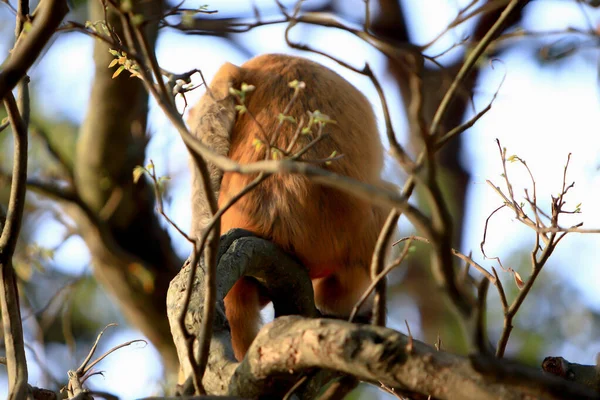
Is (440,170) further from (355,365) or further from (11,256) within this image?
(355,365)

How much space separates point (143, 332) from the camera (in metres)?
6.13

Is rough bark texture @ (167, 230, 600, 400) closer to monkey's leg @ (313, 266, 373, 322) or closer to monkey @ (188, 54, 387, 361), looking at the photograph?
monkey @ (188, 54, 387, 361)

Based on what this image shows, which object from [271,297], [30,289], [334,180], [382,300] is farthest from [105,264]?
[334,180]

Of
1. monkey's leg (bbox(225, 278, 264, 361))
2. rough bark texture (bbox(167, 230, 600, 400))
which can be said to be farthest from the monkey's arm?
rough bark texture (bbox(167, 230, 600, 400))

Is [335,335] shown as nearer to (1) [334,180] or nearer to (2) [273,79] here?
(1) [334,180]

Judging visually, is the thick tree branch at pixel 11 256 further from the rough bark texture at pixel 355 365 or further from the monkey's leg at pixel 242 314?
the monkey's leg at pixel 242 314

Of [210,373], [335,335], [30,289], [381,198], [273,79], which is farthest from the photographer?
[30,289]

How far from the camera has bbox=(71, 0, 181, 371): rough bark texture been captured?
18.7ft

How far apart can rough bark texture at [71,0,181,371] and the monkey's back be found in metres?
2.27

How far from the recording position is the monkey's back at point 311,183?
3346 mm

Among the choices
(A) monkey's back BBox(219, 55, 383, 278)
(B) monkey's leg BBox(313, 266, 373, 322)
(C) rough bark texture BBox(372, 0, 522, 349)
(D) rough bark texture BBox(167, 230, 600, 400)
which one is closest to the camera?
(D) rough bark texture BBox(167, 230, 600, 400)

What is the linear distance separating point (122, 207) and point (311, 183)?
308 centimetres

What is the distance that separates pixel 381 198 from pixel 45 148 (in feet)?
16.0

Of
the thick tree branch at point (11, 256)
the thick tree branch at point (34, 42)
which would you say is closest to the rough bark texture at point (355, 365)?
the thick tree branch at point (11, 256)
